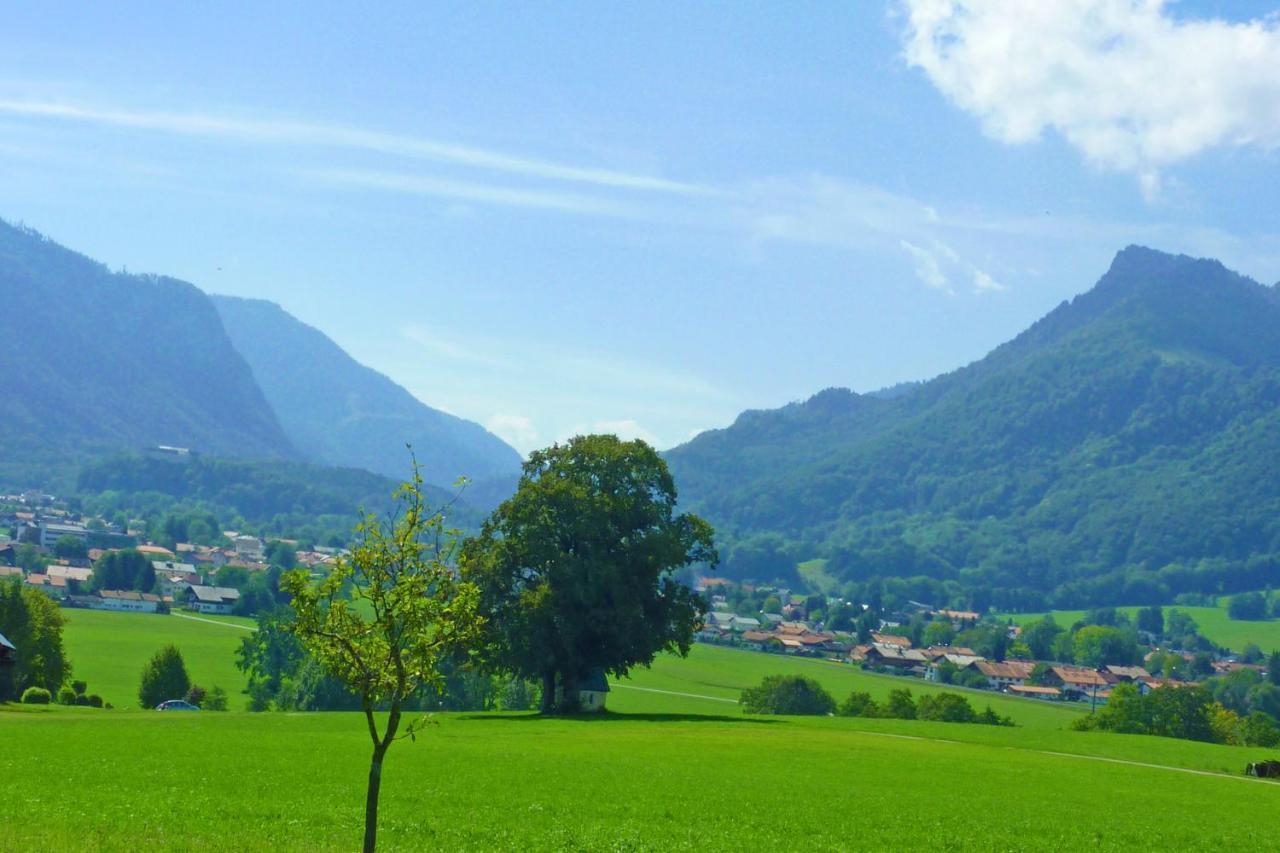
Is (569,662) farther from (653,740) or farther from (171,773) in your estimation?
(171,773)

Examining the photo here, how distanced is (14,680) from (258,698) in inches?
947

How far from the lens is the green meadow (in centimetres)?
2941

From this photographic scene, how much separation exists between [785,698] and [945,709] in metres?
13.4

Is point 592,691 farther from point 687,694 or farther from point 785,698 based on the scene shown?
point 687,694

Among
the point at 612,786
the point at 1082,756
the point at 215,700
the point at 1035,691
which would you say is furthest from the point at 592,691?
the point at 1035,691

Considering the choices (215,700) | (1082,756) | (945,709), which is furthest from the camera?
(215,700)

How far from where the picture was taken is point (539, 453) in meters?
75.0

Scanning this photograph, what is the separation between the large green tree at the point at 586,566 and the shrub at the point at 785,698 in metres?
31.5

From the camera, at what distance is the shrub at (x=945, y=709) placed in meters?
94.8

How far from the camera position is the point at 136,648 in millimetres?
128250

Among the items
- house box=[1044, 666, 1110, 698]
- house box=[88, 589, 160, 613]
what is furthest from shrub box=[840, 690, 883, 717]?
house box=[88, 589, 160, 613]

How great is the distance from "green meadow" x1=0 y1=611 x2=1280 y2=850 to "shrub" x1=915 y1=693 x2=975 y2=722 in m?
26.9

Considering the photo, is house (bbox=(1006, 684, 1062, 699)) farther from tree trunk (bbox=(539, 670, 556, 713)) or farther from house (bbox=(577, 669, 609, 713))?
tree trunk (bbox=(539, 670, 556, 713))

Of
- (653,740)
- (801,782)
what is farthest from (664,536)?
(801,782)
